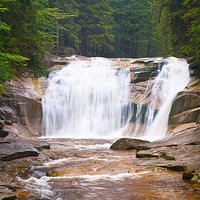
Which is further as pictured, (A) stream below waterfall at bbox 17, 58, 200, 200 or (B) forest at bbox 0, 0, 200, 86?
(B) forest at bbox 0, 0, 200, 86

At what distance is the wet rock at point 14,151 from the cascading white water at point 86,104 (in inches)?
333

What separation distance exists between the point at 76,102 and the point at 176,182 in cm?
1457

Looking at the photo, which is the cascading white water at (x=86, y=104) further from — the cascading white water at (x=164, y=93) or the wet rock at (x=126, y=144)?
the wet rock at (x=126, y=144)

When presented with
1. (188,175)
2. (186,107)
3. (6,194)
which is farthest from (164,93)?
(6,194)

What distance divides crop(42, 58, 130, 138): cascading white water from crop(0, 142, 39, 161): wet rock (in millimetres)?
8452

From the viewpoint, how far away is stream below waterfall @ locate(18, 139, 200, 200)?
718 centimetres

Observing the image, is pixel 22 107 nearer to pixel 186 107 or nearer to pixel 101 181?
pixel 186 107

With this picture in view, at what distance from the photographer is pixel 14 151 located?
1074 cm

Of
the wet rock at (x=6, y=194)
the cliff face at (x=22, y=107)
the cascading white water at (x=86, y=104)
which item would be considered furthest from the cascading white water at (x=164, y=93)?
the wet rock at (x=6, y=194)

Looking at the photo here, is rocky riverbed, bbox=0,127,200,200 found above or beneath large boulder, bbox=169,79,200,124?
beneath

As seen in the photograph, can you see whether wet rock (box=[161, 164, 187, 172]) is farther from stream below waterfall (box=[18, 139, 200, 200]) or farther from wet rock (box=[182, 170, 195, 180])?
wet rock (box=[182, 170, 195, 180])

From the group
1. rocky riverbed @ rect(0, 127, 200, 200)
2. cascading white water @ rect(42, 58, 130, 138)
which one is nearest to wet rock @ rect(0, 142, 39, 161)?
rocky riverbed @ rect(0, 127, 200, 200)

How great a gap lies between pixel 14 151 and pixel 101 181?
3.54 m

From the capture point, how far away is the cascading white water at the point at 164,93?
61.6ft
